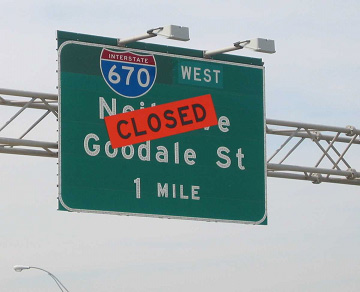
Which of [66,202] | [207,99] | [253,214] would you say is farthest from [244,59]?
[66,202]

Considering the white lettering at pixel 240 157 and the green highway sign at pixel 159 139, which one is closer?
the green highway sign at pixel 159 139

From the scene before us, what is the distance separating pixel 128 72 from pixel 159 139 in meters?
1.30

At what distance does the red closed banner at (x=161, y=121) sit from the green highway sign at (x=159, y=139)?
43 millimetres

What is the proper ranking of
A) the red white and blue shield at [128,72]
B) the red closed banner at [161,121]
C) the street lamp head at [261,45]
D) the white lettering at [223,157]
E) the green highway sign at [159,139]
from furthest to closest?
1. the white lettering at [223,157]
2. the street lamp head at [261,45]
3. the red white and blue shield at [128,72]
4. the red closed banner at [161,121]
5. the green highway sign at [159,139]

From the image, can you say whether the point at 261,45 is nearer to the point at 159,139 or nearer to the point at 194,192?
the point at 159,139

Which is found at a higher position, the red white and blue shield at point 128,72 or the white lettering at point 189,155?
the red white and blue shield at point 128,72

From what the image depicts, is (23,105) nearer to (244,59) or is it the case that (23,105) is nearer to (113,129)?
(113,129)

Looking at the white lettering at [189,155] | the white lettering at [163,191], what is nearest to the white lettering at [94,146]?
the white lettering at [163,191]

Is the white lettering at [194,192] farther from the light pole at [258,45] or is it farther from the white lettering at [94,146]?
the light pole at [258,45]

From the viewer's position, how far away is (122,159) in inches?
938

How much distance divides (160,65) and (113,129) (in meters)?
1.59

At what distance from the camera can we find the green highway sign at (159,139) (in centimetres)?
2348

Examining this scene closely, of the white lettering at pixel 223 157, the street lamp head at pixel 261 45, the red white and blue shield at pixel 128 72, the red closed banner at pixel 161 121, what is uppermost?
the street lamp head at pixel 261 45

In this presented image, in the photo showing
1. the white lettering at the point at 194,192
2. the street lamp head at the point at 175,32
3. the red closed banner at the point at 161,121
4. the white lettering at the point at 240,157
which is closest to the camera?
the street lamp head at the point at 175,32
